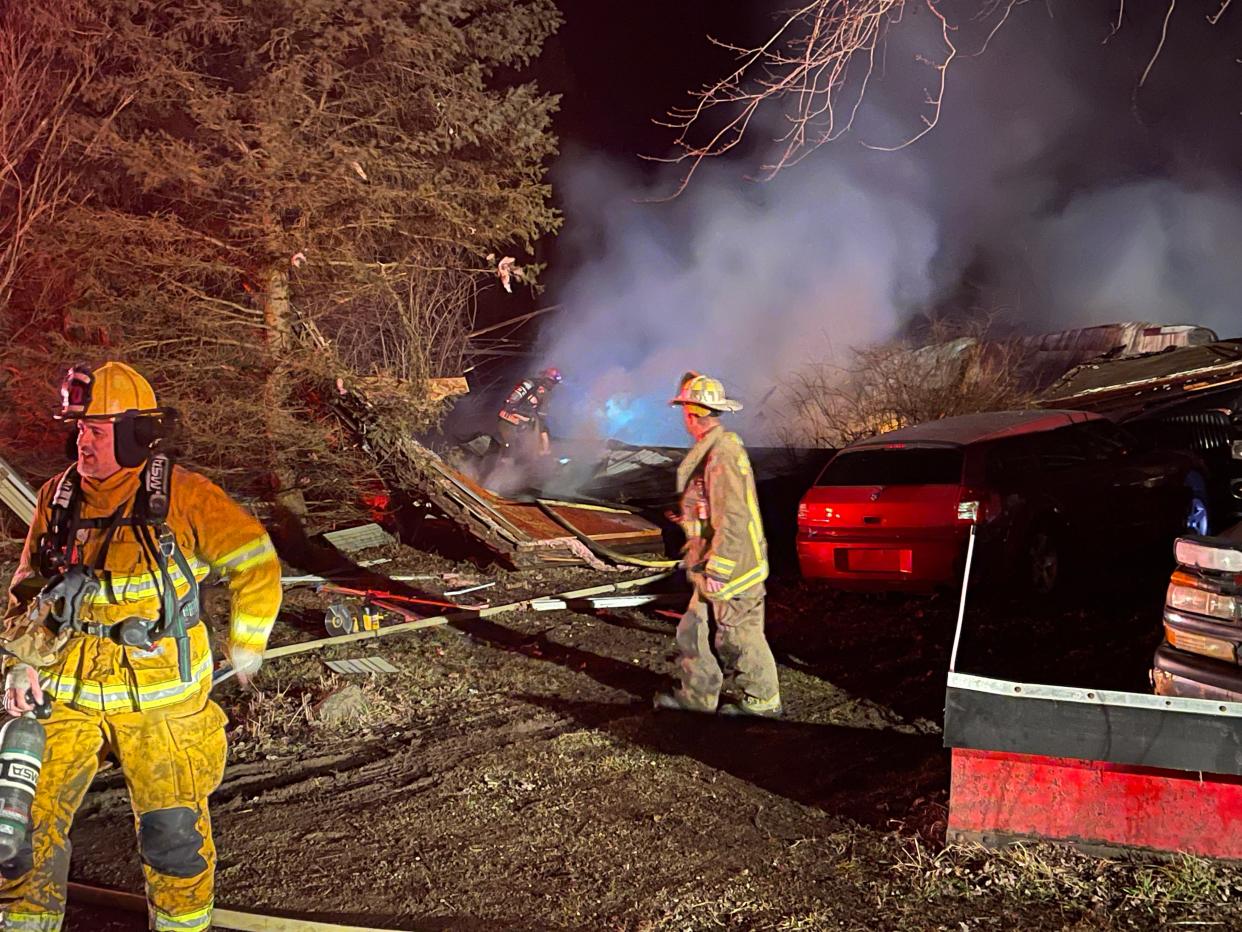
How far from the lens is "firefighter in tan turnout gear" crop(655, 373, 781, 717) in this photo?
577 cm

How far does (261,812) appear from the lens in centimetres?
482

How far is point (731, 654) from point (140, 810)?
3518 millimetres

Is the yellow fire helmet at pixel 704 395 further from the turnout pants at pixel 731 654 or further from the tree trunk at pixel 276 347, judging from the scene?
the tree trunk at pixel 276 347

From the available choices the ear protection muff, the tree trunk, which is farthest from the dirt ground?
the tree trunk

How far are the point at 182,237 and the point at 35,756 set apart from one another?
7976 mm

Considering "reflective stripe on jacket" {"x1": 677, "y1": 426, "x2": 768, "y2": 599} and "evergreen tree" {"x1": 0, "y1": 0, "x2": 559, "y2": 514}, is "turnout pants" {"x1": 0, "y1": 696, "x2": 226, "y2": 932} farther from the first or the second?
"evergreen tree" {"x1": 0, "y1": 0, "x2": 559, "y2": 514}

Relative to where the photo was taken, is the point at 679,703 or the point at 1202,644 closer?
the point at 1202,644

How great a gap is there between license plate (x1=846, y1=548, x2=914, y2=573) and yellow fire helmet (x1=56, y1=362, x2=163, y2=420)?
616cm

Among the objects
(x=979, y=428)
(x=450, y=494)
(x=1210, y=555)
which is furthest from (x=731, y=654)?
(x=450, y=494)

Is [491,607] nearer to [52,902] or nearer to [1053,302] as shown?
[52,902]

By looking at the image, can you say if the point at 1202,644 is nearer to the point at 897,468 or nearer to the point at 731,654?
the point at 731,654

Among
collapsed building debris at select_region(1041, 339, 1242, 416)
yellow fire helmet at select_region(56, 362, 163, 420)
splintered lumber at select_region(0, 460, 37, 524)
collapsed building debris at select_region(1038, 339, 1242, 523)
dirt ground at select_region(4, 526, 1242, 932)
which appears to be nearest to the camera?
yellow fire helmet at select_region(56, 362, 163, 420)

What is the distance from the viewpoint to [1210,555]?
4.22m

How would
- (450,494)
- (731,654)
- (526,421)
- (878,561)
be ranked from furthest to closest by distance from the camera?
(526,421)
(450,494)
(878,561)
(731,654)
